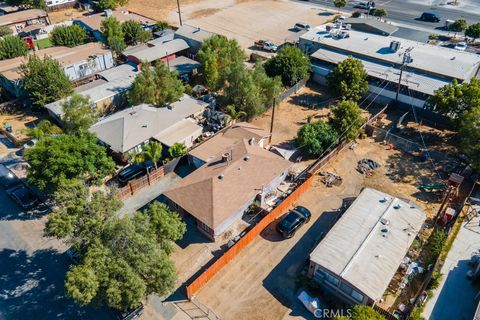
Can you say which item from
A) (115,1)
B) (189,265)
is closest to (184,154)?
(189,265)

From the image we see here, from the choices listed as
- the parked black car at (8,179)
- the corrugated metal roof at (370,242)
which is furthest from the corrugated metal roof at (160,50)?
the corrugated metal roof at (370,242)

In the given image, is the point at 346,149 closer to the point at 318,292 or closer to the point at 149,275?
the point at 318,292

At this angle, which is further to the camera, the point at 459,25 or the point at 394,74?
the point at 459,25

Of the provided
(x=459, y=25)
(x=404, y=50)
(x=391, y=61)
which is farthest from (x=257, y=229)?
(x=459, y=25)

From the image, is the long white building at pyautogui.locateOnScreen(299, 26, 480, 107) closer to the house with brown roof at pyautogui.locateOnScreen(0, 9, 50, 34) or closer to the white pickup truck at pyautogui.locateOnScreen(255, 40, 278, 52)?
the white pickup truck at pyautogui.locateOnScreen(255, 40, 278, 52)

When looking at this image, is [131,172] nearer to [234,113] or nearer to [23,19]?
[234,113]

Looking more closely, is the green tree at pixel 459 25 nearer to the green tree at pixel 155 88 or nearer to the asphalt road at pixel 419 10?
the asphalt road at pixel 419 10

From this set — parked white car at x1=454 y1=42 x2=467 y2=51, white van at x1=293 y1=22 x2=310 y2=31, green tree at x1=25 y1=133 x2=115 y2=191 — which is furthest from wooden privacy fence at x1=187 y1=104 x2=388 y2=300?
white van at x1=293 y1=22 x2=310 y2=31
